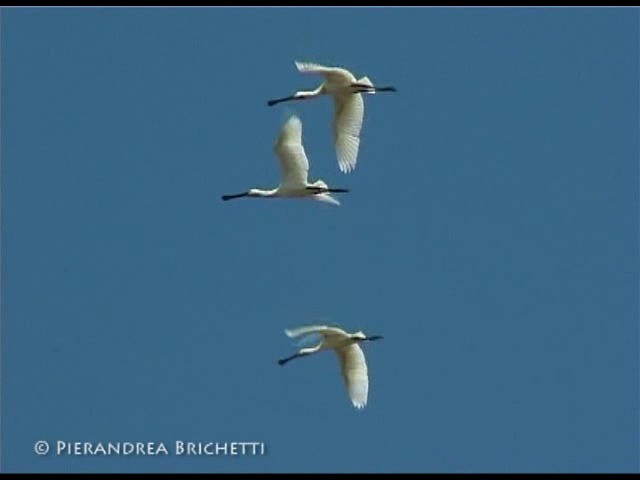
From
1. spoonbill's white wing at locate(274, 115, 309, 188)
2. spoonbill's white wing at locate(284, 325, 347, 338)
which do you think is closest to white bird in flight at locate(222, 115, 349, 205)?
spoonbill's white wing at locate(274, 115, 309, 188)

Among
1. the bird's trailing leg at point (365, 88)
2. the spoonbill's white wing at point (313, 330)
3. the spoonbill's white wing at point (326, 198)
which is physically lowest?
the spoonbill's white wing at point (313, 330)

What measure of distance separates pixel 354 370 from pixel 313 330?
105cm

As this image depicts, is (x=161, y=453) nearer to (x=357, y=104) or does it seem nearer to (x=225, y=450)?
(x=225, y=450)

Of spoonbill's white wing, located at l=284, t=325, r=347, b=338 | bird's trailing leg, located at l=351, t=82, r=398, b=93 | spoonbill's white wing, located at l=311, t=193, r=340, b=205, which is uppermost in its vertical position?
bird's trailing leg, located at l=351, t=82, r=398, b=93

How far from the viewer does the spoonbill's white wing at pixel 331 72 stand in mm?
32562

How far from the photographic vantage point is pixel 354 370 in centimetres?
3341

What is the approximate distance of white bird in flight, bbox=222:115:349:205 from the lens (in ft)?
107

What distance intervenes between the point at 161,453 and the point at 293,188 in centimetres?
334

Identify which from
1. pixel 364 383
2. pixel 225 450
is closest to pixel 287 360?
pixel 364 383

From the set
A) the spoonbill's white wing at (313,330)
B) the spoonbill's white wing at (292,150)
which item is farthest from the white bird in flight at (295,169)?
the spoonbill's white wing at (313,330)

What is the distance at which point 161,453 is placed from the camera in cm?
3109

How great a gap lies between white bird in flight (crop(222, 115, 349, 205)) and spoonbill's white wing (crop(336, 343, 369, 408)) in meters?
1.45

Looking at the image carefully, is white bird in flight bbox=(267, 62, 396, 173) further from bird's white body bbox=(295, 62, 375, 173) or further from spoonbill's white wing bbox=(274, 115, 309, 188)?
spoonbill's white wing bbox=(274, 115, 309, 188)

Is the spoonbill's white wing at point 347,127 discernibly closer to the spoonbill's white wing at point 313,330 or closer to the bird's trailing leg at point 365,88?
the bird's trailing leg at point 365,88
